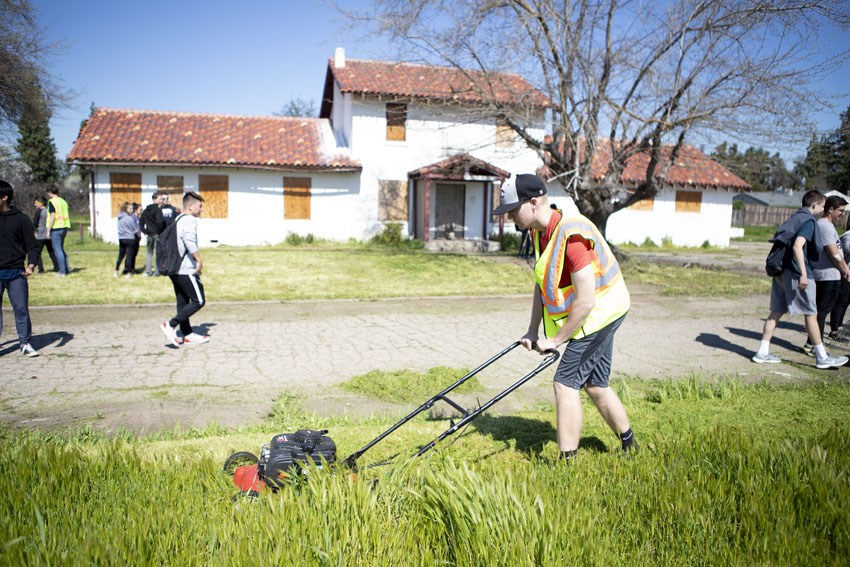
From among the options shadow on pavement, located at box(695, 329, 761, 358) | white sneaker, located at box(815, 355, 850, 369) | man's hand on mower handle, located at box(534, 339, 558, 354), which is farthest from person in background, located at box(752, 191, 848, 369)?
man's hand on mower handle, located at box(534, 339, 558, 354)

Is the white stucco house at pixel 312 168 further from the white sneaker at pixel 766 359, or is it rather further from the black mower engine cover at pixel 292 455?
the black mower engine cover at pixel 292 455

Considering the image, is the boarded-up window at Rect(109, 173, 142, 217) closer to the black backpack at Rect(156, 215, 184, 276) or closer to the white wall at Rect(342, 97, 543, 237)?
the white wall at Rect(342, 97, 543, 237)

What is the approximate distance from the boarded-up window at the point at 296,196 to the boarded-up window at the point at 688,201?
17884 millimetres

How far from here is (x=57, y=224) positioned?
1380 centimetres

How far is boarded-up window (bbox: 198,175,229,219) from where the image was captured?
Answer: 942 inches

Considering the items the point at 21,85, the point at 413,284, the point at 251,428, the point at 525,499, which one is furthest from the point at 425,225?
the point at 525,499

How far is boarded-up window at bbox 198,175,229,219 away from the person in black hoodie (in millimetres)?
17038

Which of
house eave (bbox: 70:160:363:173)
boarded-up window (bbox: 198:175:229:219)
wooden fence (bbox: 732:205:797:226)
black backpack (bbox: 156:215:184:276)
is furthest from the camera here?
wooden fence (bbox: 732:205:797:226)

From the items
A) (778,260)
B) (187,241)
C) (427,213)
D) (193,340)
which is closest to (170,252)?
(187,241)

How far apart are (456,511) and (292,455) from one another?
40.9 inches

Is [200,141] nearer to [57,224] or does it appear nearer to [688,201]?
[57,224]

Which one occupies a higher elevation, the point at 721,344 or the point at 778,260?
the point at 778,260

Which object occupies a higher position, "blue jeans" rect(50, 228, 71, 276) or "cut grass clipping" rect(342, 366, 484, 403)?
"blue jeans" rect(50, 228, 71, 276)

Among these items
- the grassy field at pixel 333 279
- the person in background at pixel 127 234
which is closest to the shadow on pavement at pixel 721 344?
the grassy field at pixel 333 279
